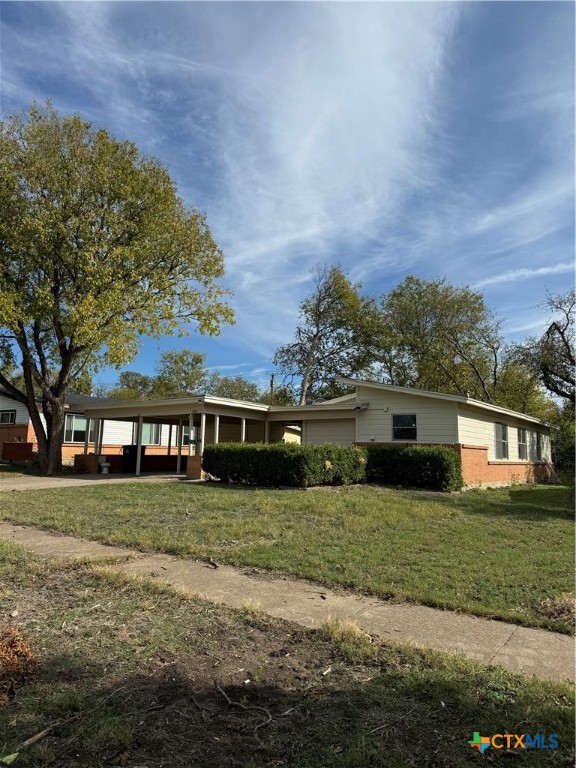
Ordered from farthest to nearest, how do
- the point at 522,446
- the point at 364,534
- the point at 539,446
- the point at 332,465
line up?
the point at 539,446
the point at 522,446
the point at 332,465
the point at 364,534

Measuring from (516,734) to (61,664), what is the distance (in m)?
2.70

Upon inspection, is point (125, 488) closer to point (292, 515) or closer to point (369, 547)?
point (292, 515)

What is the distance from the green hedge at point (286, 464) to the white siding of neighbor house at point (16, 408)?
63.4 ft

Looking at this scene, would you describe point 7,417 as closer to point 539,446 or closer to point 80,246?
point 80,246

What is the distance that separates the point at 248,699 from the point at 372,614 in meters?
1.86

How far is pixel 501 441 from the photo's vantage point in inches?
799

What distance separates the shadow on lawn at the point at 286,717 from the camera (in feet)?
8.05

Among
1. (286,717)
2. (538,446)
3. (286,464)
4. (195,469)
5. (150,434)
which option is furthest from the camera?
(150,434)

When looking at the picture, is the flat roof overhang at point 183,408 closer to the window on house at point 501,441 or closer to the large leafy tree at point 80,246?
the large leafy tree at point 80,246

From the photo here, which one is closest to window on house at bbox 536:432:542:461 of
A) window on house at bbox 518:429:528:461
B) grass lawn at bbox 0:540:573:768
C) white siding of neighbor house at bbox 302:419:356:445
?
window on house at bbox 518:429:528:461

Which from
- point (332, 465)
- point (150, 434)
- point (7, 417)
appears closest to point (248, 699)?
point (332, 465)

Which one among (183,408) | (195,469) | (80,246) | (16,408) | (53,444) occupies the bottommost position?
(195,469)

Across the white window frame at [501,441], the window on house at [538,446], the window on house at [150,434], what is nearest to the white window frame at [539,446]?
the window on house at [538,446]

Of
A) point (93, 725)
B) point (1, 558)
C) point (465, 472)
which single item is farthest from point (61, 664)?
point (465, 472)
